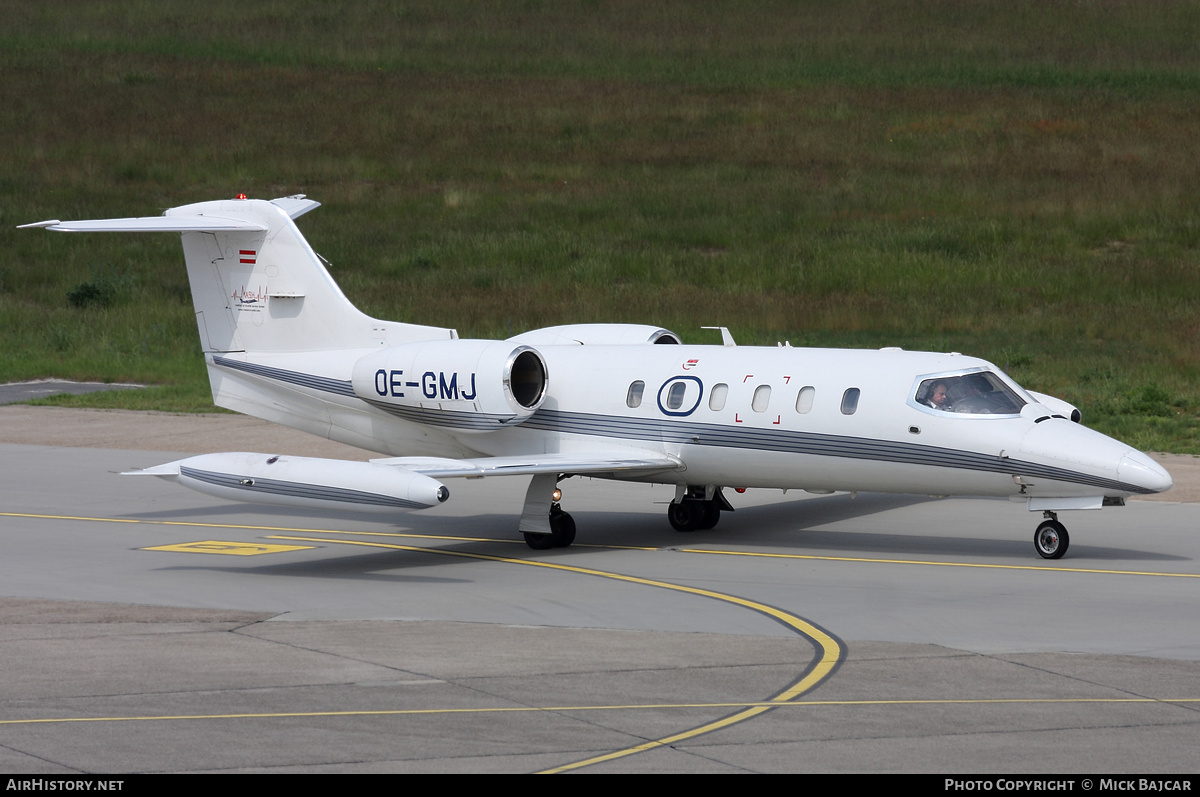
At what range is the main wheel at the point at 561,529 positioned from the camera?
65.3 ft

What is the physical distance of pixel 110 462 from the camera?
89.9 ft

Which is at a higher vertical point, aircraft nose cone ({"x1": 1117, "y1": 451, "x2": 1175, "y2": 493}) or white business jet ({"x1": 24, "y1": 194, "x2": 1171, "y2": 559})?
white business jet ({"x1": 24, "y1": 194, "x2": 1171, "y2": 559})

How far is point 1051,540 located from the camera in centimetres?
1839

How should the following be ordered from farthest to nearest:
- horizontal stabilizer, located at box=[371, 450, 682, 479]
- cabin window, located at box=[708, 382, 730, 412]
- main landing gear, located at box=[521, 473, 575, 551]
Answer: main landing gear, located at box=[521, 473, 575, 551] < cabin window, located at box=[708, 382, 730, 412] < horizontal stabilizer, located at box=[371, 450, 682, 479]

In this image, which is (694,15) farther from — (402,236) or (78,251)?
(78,251)

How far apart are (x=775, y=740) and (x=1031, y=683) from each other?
9.50 ft

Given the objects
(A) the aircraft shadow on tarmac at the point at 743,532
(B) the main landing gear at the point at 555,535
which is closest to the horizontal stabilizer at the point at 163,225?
(A) the aircraft shadow on tarmac at the point at 743,532

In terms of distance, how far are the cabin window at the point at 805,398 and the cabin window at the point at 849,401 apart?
15.8 inches

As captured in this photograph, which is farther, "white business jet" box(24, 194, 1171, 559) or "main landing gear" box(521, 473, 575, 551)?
"main landing gear" box(521, 473, 575, 551)

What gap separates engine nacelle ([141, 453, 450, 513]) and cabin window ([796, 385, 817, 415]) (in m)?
4.86

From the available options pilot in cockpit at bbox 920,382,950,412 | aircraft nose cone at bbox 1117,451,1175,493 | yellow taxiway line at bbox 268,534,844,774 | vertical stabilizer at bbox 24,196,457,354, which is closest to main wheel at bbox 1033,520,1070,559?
aircraft nose cone at bbox 1117,451,1175,493

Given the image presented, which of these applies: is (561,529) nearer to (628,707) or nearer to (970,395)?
(970,395)

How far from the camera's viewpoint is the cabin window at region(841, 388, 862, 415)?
61.6ft

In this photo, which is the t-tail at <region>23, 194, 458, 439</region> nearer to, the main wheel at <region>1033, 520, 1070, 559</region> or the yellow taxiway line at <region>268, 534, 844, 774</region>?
the yellow taxiway line at <region>268, 534, 844, 774</region>
